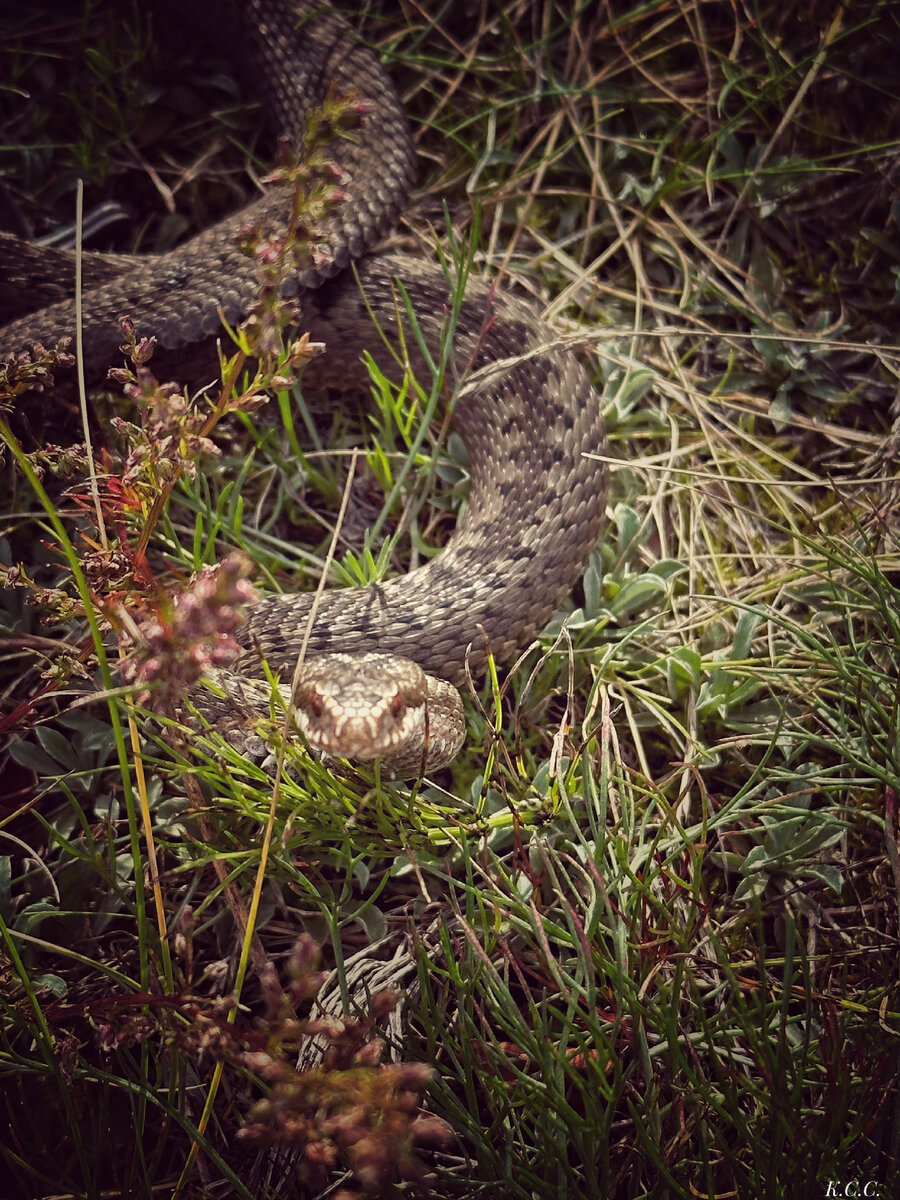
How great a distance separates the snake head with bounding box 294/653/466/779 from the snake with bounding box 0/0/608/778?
6cm

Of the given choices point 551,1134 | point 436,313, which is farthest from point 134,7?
point 551,1134

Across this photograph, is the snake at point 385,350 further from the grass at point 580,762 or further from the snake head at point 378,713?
the grass at point 580,762

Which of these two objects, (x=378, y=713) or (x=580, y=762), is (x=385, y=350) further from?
(x=580, y=762)

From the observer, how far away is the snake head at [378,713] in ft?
8.89

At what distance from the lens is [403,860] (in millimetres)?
3186

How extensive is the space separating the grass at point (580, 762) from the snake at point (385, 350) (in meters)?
0.19

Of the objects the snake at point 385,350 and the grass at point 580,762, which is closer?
the grass at point 580,762

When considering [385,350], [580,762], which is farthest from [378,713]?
[385,350]

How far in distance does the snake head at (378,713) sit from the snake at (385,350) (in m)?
0.06

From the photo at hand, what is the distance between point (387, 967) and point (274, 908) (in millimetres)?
491

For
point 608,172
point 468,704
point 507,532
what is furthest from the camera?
point 608,172

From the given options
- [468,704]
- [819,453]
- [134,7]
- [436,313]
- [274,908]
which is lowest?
[274,908]

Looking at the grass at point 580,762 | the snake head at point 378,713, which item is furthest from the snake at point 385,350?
the grass at point 580,762

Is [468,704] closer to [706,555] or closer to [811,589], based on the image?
[706,555]
